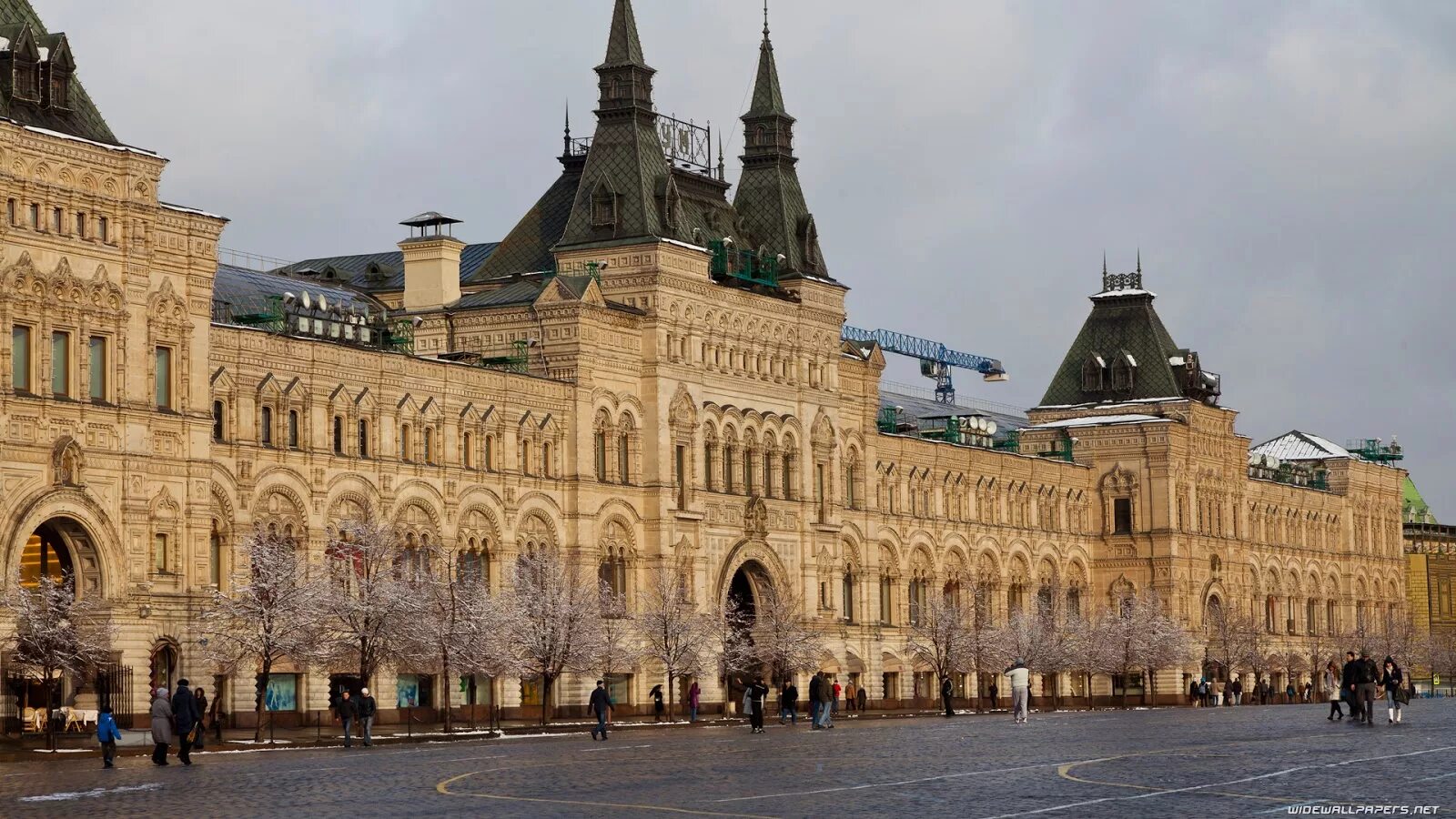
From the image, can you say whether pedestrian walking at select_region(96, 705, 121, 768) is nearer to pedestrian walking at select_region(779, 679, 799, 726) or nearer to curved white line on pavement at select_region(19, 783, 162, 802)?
curved white line on pavement at select_region(19, 783, 162, 802)

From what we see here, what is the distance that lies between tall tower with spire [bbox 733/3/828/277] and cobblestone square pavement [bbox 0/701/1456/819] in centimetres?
4656

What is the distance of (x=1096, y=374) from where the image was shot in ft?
482

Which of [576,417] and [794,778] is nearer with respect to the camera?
[794,778]

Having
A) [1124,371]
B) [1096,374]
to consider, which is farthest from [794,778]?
[1096,374]

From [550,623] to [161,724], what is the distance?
107ft

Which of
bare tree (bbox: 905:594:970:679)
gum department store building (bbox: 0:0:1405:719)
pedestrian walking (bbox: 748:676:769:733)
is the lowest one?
pedestrian walking (bbox: 748:676:769:733)

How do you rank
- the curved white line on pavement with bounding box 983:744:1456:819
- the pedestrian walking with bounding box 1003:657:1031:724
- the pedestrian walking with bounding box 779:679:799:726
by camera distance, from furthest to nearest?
the pedestrian walking with bounding box 779:679:799:726 < the pedestrian walking with bounding box 1003:657:1031:724 < the curved white line on pavement with bounding box 983:744:1456:819

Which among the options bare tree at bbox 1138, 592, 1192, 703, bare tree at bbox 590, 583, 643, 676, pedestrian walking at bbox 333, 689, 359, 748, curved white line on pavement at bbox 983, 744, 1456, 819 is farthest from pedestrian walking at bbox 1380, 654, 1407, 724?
bare tree at bbox 1138, 592, 1192, 703

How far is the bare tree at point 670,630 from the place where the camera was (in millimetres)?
92812

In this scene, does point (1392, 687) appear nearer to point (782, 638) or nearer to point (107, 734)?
point (107, 734)

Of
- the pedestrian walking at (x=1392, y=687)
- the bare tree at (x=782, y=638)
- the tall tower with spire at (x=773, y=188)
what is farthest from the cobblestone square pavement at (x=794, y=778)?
the tall tower with spire at (x=773, y=188)

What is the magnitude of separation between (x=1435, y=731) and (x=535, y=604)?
3276 centimetres

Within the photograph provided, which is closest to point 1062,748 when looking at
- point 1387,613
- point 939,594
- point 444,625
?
point 444,625

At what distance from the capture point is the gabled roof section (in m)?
107
